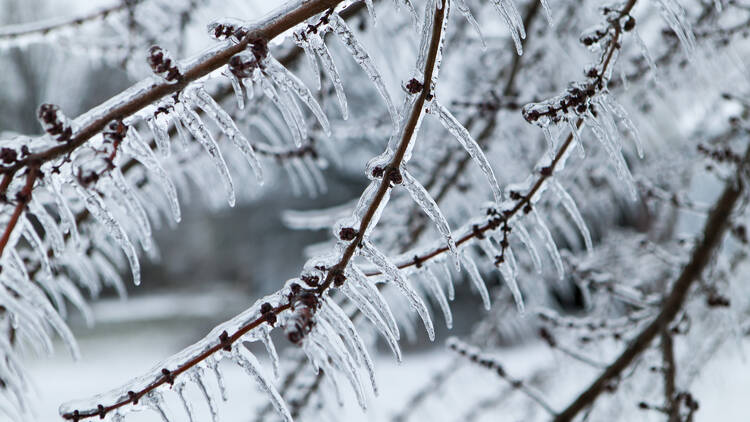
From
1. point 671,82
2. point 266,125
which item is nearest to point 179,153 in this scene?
point 266,125

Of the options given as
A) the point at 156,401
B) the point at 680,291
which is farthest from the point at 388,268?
the point at 680,291

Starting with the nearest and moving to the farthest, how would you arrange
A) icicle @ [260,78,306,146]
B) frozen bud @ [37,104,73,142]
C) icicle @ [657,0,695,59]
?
frozen bud @ [37,104,73,142]
icicle @ [260,78,306,146]
icicle @ [657,0,695,59]

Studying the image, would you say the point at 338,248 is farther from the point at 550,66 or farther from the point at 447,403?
the point at 447,403

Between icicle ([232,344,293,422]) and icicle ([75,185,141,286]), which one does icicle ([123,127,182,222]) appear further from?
icicle ([232,344,293,422])

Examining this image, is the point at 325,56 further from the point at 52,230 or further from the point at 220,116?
the point at 52,230

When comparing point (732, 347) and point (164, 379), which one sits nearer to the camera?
point (164, 379)

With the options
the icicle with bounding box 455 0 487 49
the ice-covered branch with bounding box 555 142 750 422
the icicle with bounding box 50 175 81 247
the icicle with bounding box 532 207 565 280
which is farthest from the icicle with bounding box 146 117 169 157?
the ice-covered branch with bounding box 555 142 750 422

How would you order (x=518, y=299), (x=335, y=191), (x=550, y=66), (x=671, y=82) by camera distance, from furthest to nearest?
(x=335, y=191) < (x=550, y=66) < (x=671, y=82) < (x=518, y=299)
